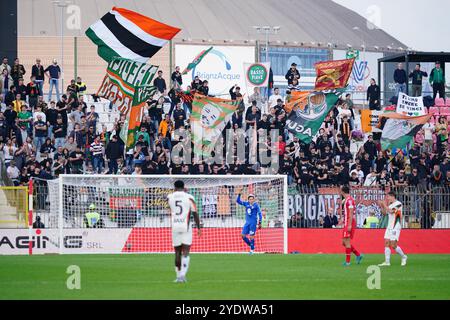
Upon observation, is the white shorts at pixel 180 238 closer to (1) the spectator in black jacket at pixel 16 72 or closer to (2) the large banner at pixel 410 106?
(1) the spectator in black jacket at pixel 16 72

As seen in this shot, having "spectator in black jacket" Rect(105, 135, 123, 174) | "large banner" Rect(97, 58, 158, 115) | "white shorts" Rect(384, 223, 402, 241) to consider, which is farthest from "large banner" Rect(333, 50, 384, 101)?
"white shorts" Rect(384, 223, 402, 241)

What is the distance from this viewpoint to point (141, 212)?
109 ft

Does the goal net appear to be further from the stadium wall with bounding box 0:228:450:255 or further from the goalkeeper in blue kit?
the goalkeeper in blue kit

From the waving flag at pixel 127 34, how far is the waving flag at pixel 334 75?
8528mm

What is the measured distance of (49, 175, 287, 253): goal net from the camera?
3278 cm

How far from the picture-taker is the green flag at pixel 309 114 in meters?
36.9

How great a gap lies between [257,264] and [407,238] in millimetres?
9787

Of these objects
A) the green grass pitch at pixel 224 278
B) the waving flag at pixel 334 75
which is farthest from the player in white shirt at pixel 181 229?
the waving flag at pixel 334 75

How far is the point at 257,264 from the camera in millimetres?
26172

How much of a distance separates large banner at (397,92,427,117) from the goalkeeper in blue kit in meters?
9.04

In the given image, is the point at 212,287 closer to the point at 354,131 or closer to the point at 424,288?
the point at 424,288

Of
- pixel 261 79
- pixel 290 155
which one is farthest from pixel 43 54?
pixel 290 155

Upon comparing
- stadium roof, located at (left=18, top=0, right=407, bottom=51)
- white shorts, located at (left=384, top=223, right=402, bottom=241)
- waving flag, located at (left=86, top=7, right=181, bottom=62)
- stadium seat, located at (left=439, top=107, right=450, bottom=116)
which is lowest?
white shorts, located at (left=384, top=223, right=402, bottom=241)

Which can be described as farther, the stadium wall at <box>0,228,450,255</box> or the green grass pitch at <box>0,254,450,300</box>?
the stadium wall at <box>0,228,450,255</box>
